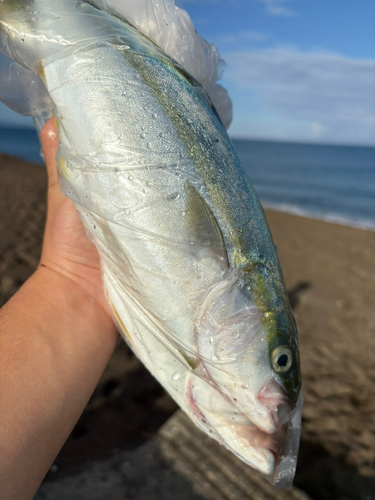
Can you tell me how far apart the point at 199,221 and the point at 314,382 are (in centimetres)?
396

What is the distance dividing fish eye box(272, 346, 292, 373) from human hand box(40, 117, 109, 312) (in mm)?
900

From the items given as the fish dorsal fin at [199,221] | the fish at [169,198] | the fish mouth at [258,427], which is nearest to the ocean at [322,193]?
the fish mouth at [258,427]

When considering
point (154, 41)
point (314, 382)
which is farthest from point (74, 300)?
point (314, 382)

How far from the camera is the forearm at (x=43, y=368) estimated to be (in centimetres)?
121

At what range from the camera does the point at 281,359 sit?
122 cm

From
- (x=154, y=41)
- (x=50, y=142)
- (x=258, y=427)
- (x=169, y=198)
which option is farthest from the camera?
(x=50, y=142)

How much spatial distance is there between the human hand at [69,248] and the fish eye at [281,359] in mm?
900

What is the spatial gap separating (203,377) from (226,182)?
71cm

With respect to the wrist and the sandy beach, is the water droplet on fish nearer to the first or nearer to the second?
the wrist

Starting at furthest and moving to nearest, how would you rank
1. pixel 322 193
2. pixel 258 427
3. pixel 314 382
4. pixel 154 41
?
pixel 322 193 → pixel 314 382 → pixel 154 41 → pixel 258 427

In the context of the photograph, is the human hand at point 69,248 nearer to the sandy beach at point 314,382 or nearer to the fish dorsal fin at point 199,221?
the fish dorsal fin at point 199,221

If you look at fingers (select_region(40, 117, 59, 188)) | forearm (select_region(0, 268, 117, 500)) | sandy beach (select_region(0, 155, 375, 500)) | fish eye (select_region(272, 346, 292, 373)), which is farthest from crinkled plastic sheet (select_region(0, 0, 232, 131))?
sandy beach (select_region(0, 155, 375, 500))

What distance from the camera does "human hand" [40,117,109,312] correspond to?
69.2 inches

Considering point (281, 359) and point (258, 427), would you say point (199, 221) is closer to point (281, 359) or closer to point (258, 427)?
point (281, 359)
